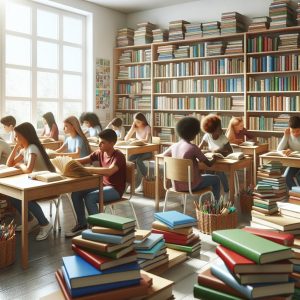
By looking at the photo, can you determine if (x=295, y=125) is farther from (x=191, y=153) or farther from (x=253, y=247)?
(x=253, y=247)

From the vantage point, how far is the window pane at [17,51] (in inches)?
258

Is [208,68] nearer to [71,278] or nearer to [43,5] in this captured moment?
[43,5]

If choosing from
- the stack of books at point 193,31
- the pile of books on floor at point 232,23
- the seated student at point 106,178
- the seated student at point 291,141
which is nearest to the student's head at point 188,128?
the seated student at point 106,178

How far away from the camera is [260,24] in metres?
6.37

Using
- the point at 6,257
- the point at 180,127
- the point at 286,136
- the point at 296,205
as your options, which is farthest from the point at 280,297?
the point at 286,136

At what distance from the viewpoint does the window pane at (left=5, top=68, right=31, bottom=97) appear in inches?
259

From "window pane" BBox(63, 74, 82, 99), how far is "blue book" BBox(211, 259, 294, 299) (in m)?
6.58

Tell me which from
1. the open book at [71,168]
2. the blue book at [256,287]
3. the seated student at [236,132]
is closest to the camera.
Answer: the blue book at [256,287]

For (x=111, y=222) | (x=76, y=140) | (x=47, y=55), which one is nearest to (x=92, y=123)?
(x=47, y=55)

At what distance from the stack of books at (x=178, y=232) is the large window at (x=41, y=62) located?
432cm

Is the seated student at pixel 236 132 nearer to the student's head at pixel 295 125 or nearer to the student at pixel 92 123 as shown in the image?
the student's head at pixel 295 125

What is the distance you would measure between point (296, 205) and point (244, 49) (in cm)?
465

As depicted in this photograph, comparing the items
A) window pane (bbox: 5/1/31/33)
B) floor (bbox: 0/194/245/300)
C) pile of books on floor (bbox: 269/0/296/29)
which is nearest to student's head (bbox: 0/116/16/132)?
window pane (bbox: 5/1/31/33)

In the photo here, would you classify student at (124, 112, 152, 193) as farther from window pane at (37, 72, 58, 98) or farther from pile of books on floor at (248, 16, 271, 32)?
pile of books on floor at (248, 16, 271, 32)
